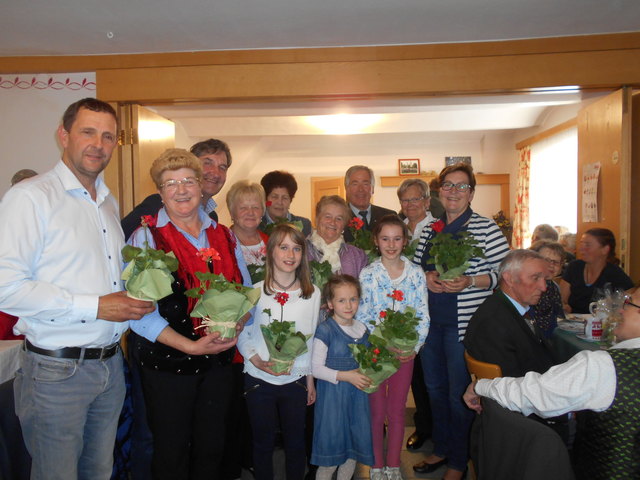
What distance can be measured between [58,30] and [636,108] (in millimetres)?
4070

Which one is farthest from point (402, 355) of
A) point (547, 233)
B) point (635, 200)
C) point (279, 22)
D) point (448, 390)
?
point (547, 233)

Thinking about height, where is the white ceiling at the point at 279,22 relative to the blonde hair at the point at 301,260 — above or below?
above

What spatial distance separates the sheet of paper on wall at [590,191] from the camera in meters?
3.59

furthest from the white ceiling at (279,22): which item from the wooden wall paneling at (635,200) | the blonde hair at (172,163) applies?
the blonde hair at (172,163)

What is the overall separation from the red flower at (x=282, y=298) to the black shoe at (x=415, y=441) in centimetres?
147

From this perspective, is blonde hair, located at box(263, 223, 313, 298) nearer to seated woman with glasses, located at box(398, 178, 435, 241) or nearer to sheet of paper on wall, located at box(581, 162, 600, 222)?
seated woman with glasses, located at box(398, 178, 435, 241)

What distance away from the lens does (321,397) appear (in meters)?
2.34

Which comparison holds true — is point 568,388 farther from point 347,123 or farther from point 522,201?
point 522,201

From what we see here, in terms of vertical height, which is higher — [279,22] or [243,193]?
[279,22]

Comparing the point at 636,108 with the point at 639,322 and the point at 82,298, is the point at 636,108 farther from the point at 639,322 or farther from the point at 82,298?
the point at 82,298

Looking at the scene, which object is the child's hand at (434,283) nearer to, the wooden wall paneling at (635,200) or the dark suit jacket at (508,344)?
the dark suit jacket at (508,344)

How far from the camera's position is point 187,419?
1810mm

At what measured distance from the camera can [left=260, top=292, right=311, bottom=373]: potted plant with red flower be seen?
2016mm

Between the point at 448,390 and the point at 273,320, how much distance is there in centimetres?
114
